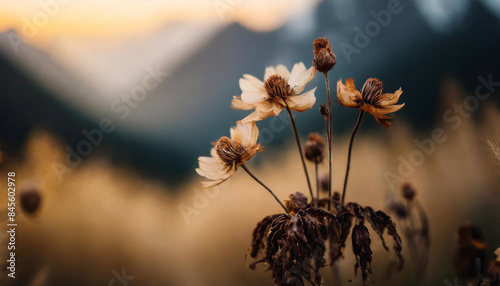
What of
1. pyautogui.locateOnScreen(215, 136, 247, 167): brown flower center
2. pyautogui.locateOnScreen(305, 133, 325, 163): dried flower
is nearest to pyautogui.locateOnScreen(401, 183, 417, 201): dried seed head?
pyautogui.locateOnScreen(305, 133, 325, 163): dried flower

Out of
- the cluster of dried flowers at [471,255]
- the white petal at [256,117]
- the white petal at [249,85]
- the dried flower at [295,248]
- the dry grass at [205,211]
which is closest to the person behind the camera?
the dried flower at [295,248]

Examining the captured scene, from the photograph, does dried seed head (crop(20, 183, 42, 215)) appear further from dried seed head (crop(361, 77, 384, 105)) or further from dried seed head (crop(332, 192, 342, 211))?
dried seed head (crop(361, 77, 384, 105))

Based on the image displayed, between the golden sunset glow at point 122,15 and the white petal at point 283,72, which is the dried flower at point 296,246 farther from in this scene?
the golden sunset glow at point 122,15

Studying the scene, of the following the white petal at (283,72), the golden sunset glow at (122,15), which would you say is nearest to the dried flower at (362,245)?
the white petal at (283,72)

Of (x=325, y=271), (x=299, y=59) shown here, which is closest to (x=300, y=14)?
(x=299, y=59)

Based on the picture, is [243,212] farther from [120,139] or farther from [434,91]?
[434,91]

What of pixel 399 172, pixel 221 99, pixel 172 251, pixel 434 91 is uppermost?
pixel 221 99
